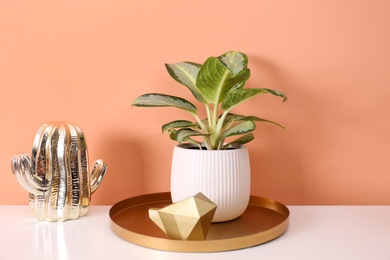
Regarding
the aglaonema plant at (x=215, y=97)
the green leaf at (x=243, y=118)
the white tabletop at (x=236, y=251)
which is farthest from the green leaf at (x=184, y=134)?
the white tabletop at (x=236, y=251)

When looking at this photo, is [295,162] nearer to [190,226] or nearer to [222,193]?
[222,193]

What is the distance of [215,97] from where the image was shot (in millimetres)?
1109

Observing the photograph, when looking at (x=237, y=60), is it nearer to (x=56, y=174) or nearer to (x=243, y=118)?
(x=243, y=118)

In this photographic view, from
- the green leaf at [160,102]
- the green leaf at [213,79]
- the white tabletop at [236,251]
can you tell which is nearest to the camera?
the white tabletop at [236,251]

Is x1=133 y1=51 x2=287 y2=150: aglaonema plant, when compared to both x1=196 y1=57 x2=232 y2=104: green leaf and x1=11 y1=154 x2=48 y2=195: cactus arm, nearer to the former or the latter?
x1=196 y1=57 x2=232 y2=104: green leaf

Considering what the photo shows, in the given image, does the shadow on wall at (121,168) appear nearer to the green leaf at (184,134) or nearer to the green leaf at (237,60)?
the green leaf at (184,134)

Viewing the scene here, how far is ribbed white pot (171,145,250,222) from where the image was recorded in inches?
41.7

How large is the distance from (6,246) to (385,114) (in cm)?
98

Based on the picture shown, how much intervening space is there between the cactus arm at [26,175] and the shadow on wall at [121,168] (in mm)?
247

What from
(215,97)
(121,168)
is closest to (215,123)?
(215,97)

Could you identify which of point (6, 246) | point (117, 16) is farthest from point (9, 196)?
point (117, 16)

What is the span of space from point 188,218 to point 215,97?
30 centimetres

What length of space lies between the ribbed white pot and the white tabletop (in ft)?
0.43

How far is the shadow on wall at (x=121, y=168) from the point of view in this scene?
1.34 meters
